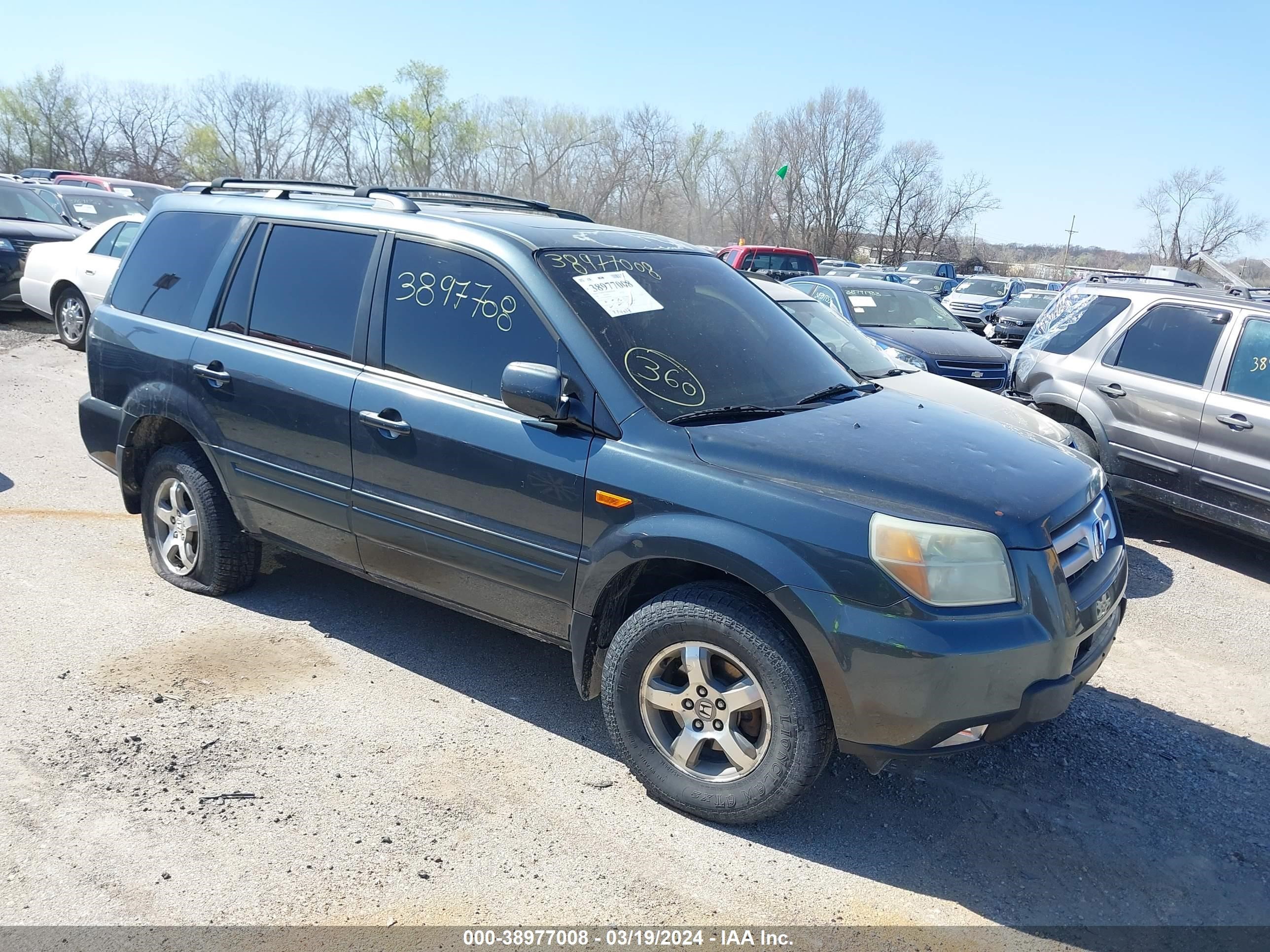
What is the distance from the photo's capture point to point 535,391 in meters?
3.33

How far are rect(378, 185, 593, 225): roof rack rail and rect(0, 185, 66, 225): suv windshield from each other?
10790 millimetres

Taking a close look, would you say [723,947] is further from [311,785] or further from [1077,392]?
[1077,392]

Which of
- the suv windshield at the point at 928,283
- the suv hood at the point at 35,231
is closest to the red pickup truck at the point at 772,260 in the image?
the suv windshield at the point at 928,283

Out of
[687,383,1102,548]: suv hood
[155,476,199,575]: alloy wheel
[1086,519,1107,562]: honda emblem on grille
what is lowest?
[155,476,199,575]: alloy wheel

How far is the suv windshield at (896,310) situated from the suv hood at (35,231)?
1020 centimetres

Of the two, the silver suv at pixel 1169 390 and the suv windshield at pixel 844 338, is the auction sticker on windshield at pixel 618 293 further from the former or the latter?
the silver suv at pixel 1169 390

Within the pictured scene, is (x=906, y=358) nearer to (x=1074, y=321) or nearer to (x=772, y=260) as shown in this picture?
(x=1074, y=321)

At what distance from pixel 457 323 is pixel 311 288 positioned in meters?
0.87

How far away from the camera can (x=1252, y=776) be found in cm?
377

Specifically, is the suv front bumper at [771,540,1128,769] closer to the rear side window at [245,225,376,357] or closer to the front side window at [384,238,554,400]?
the front side window at [384,238,554,400]

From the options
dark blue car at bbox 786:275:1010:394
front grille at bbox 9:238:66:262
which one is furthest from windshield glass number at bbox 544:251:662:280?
front grille at bbox 9:238:66:262

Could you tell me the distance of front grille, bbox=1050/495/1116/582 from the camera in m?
3.18

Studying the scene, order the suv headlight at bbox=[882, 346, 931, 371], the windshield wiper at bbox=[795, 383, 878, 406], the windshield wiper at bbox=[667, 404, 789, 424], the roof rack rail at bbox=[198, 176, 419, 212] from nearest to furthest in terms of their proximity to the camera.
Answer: the windshield wiper at bbox=[667, 404, 789, 424]
the windshield wiper at bbox=[795, 383, 878, 406]
the roof rack rail at bbox=[198, 176, 419, 212]
the suv headlight at bbox=[882, 346, 931, 371]

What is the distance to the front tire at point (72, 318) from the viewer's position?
11078 mm
